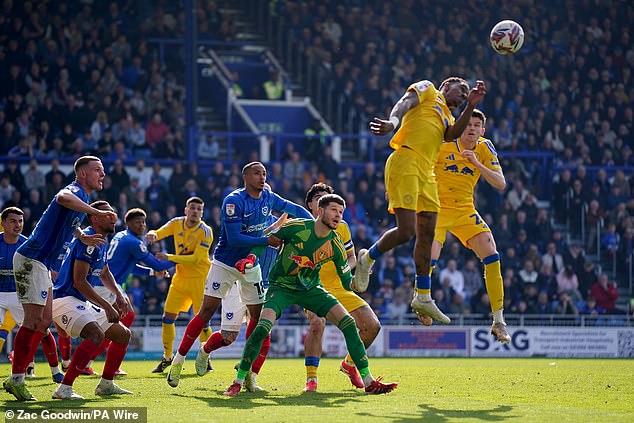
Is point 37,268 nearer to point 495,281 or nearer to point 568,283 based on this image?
point 495,281

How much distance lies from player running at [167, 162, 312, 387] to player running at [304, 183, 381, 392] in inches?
26.8

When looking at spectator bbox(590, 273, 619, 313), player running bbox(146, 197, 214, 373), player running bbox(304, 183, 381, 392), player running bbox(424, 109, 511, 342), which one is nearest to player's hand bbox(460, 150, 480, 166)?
player running bbox(424, 109, 511, 342)

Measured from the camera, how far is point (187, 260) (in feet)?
53.8

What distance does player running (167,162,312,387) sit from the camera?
1247cm

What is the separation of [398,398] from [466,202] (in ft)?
9.63

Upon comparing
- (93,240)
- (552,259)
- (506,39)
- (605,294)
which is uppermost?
(506,39)

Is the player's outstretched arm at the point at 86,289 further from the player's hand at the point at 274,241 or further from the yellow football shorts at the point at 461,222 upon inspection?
the yellow football shorts at the point at 461,222

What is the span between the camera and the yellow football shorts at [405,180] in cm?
1129

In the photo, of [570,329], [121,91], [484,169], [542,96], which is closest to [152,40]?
[121,91]

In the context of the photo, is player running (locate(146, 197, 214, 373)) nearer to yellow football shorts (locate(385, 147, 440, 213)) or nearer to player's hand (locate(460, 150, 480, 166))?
player's hand (locate(460, 150, 480, 166))

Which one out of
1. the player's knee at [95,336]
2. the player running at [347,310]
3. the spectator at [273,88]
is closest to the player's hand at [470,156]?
the player running at [347,310]

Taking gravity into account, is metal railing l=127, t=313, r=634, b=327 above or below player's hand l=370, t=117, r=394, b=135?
below

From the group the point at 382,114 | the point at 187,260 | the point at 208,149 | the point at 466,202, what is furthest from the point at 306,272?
the point at 382,114

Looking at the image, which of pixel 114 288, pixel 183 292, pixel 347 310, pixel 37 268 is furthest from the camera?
pixel 183 292
